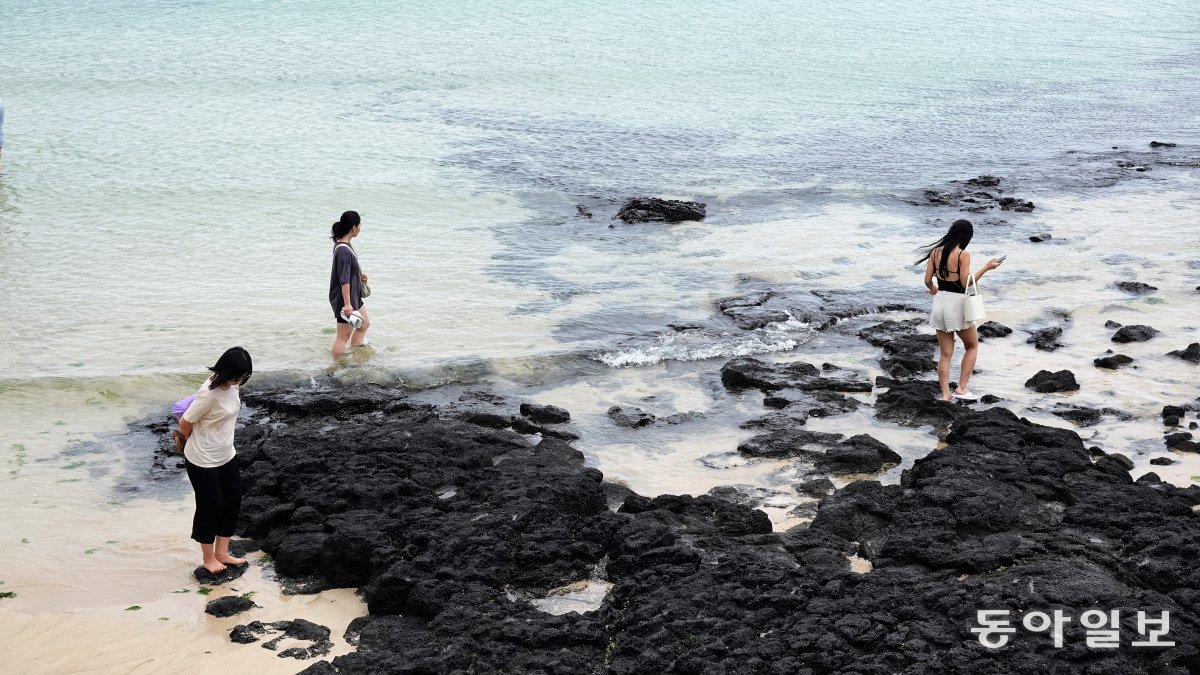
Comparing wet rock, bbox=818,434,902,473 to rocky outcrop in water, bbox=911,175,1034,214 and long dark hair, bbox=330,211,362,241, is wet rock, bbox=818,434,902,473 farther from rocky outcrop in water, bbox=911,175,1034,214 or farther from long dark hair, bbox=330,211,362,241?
rocky outcrop in water, bbox=911,175,1034,214

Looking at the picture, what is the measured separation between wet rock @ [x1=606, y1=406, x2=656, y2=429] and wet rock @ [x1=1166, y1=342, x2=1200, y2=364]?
5.35 m

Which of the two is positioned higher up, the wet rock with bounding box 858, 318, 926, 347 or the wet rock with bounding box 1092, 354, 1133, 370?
the wet rock with bounding box 1092, 354, 1133, 370

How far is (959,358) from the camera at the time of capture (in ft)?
37.1

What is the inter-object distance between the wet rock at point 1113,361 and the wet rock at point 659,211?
7.73 metres

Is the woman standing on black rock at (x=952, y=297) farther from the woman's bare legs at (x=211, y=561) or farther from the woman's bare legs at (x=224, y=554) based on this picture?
the woman's bare legs at (x=211, y=561)

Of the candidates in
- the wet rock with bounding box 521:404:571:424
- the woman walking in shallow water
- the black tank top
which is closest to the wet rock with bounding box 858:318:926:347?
the black tank top

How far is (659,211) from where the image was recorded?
17406 millimetres

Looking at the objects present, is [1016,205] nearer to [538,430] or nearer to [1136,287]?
[1136,287]

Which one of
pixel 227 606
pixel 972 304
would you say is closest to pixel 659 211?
pixel 972 304

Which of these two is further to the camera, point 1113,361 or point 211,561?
point 1113,361

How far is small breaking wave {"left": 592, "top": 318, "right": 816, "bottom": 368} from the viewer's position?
38.1 ft

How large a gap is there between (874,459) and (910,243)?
328 inches

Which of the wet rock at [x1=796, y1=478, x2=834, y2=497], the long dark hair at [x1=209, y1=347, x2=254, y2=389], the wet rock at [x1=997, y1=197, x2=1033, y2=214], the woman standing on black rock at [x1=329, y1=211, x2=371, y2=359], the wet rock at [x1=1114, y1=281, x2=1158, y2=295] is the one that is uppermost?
the long dark hair at [x1=209, y1=347, x2=254, y2=389]

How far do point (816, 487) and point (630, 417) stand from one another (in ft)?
7.12
